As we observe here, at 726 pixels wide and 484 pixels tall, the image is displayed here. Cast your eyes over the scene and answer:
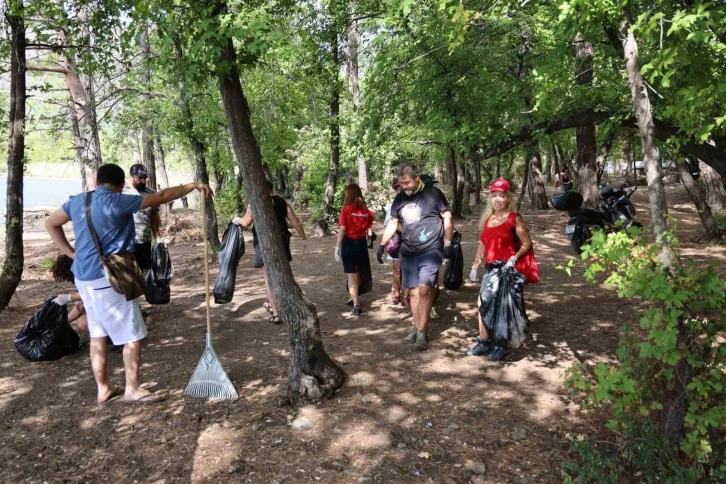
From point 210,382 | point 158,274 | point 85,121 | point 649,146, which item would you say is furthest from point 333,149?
point 649,146

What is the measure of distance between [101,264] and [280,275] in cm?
134

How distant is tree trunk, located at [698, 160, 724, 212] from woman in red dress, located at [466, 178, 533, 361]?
300 inches

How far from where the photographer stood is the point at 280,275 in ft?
13.0

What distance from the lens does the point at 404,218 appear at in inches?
193

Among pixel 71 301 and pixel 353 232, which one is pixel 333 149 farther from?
pixel 71 301

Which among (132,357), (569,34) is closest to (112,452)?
(132,357)

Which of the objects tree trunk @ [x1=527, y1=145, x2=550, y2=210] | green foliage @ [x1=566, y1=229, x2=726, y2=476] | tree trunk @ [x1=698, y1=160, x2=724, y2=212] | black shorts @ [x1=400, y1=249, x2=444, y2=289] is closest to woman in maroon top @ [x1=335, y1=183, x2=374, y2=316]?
black shorts @ [x1=400, y1=249, x2=444, y2=289]

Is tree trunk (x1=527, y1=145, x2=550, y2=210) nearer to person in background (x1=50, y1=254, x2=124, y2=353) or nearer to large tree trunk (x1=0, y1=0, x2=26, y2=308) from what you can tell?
large tree trunk (x1=0, y1=0, x2=26, y2=308)

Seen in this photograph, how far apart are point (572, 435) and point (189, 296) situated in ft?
19.5

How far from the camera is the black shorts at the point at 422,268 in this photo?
478cm

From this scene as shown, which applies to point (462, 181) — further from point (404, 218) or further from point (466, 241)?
point (404, 218)

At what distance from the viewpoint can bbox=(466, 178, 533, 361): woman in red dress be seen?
4469 mm

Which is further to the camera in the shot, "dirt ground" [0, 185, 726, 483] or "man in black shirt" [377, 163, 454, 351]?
"man in black shirt" [377, 163, 454, 351]

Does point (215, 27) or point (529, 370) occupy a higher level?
point (215, 27)
